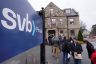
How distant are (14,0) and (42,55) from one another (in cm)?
232

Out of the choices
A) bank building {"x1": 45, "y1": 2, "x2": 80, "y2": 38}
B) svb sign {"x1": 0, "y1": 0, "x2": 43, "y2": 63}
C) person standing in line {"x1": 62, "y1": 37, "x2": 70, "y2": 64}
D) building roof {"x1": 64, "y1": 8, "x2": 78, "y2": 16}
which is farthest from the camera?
building roof {"x1": 64, "y1": 8, "x2": 78, "y2": 16}

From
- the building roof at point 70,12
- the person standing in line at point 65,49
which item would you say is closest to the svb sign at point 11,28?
the person standing in line at point 65,49

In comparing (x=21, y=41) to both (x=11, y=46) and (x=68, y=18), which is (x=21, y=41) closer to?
(x=11, y=46)

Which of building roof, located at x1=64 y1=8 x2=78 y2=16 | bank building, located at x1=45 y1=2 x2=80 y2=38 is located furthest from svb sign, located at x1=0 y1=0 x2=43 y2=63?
building roof, located at x1=64 y1=8 x2=78 y2=16

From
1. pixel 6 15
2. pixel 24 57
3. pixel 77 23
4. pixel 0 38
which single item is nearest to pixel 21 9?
pixel 6 15

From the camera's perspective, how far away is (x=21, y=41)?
2.27 m

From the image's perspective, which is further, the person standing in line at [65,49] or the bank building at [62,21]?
the bank building at [62,21]

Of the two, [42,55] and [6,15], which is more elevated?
[6,15]

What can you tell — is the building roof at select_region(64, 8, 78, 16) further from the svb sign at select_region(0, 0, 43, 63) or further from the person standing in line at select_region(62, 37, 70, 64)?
the svb sign at select_region(0, 0, 43, 63)

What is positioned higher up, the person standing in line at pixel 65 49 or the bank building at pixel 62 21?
the bank building at pixel 62 21

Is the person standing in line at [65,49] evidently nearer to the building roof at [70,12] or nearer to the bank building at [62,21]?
the bank building at [62,21]

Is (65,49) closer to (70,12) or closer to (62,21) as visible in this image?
(62,21)

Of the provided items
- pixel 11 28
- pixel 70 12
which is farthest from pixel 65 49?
pixel 70 12

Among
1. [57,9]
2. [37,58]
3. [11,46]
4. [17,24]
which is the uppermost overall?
[57,9]
